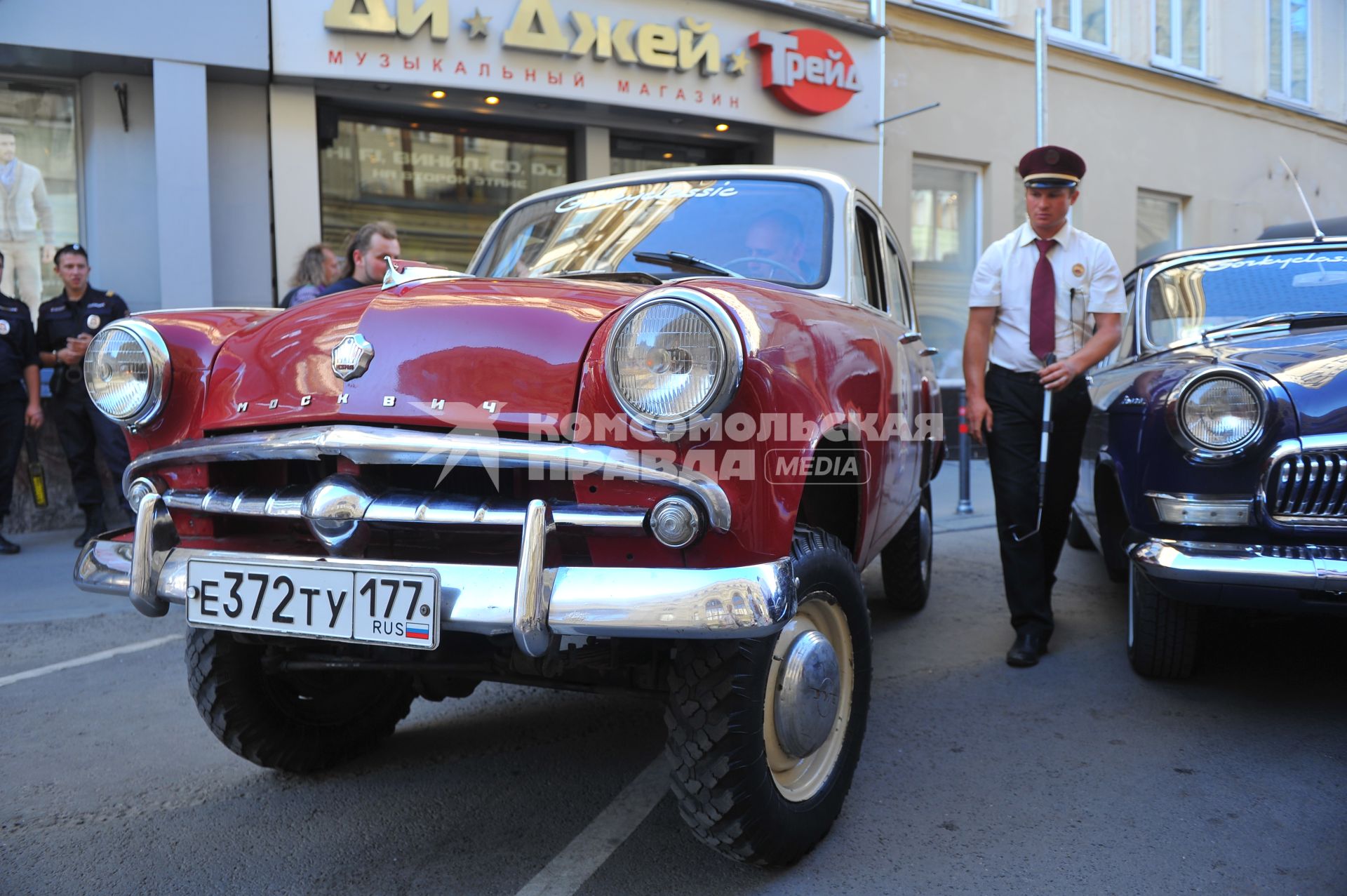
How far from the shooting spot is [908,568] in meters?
4.84

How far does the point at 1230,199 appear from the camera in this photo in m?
16.3

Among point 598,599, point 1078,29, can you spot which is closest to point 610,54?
point 1078,29

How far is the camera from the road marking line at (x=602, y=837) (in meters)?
2.38

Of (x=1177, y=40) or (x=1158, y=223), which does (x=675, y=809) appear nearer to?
(x=1158, y=223)

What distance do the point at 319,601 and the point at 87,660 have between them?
2893mm

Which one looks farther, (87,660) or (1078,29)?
(1078,29)

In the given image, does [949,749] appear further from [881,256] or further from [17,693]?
[17,693]

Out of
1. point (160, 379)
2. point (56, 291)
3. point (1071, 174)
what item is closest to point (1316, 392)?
point (1071, 174)

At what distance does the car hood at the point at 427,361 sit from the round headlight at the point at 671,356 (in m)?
0.13

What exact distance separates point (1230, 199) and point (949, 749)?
15910mm

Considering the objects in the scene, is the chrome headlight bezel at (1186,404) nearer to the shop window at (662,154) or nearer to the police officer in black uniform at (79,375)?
the police officer in black uniform at (79,375)

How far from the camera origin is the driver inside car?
3.27 m

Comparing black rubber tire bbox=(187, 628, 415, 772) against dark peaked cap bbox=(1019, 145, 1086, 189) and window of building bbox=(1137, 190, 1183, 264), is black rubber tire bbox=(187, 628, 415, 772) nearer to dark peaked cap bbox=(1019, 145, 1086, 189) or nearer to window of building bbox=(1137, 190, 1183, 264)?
dark peaked cap bbox=(1019, 145, 1086, 189)

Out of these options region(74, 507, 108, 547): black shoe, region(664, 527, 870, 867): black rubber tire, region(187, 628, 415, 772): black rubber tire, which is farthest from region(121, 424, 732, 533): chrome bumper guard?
region(74, 507, 108, 547): black shoe
